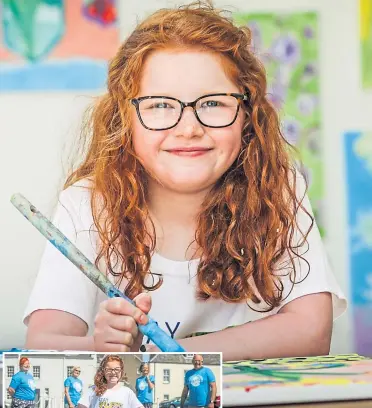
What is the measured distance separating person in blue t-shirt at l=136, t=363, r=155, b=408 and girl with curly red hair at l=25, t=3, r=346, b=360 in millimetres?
427

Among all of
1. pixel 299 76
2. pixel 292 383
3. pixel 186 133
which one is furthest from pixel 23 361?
pixel 299 76

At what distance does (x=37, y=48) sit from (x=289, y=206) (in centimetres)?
74

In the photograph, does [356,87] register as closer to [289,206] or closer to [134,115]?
[289,206]

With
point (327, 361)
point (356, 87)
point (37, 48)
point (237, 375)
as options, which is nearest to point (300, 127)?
point (356, 87)

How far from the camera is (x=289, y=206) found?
1274mm

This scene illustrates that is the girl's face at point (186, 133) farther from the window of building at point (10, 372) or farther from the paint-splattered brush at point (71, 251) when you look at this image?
the window of building at point (10, 372)

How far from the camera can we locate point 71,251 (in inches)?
33.7

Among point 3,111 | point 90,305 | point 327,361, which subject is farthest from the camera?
point 3,111

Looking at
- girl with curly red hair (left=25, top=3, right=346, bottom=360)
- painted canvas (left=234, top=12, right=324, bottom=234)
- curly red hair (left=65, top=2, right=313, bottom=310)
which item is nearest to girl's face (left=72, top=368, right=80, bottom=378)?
girl with curly red hair (left=25, top=3, right=346, bottom=360)

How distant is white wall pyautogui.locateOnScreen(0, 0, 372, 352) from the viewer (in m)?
1.77

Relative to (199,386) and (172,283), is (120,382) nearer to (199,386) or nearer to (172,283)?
(199,386)

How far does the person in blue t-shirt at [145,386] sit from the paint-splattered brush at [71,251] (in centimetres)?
15

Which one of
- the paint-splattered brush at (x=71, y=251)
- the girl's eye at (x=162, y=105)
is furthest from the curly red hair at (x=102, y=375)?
the girl's eye at (x=162, y=105)

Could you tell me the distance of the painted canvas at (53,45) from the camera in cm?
176
